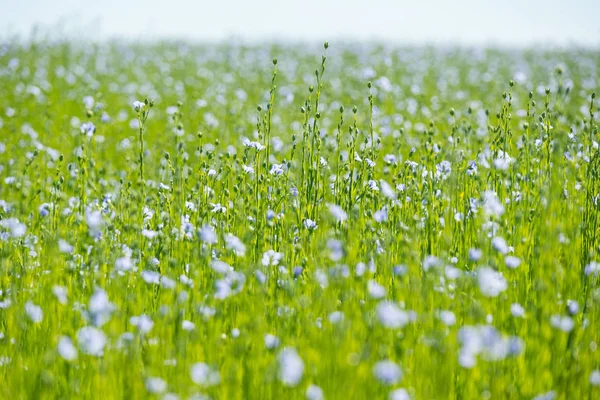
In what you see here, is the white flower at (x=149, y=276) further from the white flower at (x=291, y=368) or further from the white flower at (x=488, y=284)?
the white flower at (x=488, y=284)

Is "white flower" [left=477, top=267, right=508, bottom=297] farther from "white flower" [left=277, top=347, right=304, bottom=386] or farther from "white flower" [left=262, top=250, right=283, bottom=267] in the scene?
"white flower" [left=262, top=250, right=283, bottom=267]

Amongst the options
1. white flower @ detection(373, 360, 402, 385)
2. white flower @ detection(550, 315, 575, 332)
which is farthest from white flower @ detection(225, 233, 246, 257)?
white flower @ detection(550, 315, 575, 332)

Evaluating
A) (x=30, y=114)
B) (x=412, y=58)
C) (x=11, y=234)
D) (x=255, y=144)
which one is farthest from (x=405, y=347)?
(x=412, y=58)

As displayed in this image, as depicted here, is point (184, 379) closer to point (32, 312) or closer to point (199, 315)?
point (199, 315)

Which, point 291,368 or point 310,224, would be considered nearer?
point 291,368

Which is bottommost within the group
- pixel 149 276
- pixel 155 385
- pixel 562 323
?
pixel 155 385

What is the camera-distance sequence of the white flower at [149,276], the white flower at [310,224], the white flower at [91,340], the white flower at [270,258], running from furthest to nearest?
the white flower at [310,224], the white flower at [270,258], the white flower at [149,276], the white flower at [91,340]

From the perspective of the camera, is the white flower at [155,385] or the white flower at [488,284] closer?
the white flower at [155,385]

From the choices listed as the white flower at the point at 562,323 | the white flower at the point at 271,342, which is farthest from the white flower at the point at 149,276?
the white flower at the point at 562,323

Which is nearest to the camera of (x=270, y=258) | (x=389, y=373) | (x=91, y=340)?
(x=389, y=373)

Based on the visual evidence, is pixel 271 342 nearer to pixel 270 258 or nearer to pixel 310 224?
pixel 270 258

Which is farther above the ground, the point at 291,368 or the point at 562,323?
the point at 562,323

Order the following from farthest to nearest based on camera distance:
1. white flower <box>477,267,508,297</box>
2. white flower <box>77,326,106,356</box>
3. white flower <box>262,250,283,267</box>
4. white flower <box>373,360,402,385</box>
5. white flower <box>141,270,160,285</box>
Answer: white flower <box>262,250,283,267</box> < white flower <box>141,270,160,285</box> < white flower <box>477,267,508,297</box> < white flower <box>77,326,106,356</box> < white flower <box>373,360,402,385</box>

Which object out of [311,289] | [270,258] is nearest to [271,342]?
[311,289]
